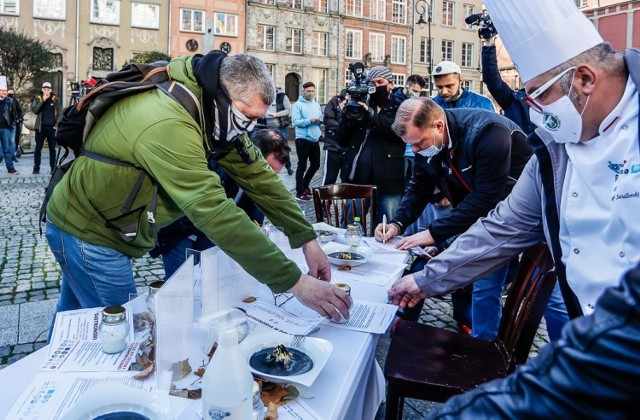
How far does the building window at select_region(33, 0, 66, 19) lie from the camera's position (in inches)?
1070

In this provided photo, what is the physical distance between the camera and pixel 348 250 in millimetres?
3043

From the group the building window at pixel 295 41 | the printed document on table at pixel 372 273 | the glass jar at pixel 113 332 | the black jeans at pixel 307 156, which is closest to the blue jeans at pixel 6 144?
the black jeans at pixel 307 156

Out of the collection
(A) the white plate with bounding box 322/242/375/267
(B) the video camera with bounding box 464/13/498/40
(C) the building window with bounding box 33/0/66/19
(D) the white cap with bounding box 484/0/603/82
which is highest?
(C) the building window with bounding box 33/0/66/19

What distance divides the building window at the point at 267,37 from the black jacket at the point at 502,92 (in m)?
28.7

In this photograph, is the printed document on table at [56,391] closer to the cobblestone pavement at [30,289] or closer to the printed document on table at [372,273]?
the printed document on table at [372,273]

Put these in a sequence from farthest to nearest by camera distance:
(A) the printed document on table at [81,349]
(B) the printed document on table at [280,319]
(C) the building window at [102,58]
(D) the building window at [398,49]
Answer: (D) the building window at [398,49] < (C) the building window at [102,58] < (B) the printed document on table at [280,319] < (A) the printed document on table at [81,349]

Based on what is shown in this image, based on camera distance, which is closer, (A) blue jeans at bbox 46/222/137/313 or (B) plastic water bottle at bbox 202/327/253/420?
(B) plastic water bottle at bbox 202/327/253/420

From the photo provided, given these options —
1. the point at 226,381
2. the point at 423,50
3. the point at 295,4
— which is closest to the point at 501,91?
the point at 226,381

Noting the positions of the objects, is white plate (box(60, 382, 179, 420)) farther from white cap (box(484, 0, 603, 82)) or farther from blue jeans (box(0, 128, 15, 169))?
blue jeans (box(0, 128, 15, 169))

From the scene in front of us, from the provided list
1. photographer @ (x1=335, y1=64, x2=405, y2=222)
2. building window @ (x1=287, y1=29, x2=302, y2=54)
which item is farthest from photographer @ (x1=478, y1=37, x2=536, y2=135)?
building window @ (x1=287, y1=29, x2=302, y2=54)

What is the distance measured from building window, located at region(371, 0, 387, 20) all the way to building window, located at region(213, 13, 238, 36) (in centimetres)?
998

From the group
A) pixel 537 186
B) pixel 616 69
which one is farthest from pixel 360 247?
pixel 616 69

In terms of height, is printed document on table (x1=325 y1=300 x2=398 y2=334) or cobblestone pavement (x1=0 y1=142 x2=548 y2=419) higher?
printed document on table (x1=325 y1=300 x2=398 y2=334)

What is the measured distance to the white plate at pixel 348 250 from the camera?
2.85 metres
